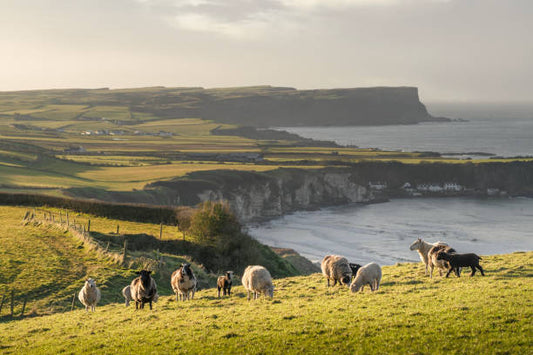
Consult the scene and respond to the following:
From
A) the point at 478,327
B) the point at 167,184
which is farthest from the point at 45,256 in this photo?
the point at 167,184

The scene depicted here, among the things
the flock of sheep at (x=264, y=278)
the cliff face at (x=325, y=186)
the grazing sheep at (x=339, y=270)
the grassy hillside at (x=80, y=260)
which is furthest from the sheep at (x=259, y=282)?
the cliff face at (x=325, y=186)

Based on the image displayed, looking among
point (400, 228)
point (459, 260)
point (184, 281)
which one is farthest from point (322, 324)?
point (400, 228)

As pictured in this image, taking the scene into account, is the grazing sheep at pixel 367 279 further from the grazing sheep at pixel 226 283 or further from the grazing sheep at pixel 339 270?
the grazing sheep at pixel 226 283

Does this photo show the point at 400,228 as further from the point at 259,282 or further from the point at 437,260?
the point at 259,282

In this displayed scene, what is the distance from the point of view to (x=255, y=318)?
19875 mm

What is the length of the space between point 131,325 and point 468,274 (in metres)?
16.1

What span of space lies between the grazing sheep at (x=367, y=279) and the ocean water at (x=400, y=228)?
57911 mm

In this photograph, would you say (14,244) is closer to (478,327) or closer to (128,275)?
(128,275)

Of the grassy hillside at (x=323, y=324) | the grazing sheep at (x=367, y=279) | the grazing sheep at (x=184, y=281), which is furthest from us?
the grazing sheep at (x=184, y=281)

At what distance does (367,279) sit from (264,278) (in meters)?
4.68

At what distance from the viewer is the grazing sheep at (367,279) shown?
2415cm

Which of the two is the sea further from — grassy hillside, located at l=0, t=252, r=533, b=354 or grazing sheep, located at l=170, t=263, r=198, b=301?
grassy hillside, located at l=0, t=252, r=533, b=354

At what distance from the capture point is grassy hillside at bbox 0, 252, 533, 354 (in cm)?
1628

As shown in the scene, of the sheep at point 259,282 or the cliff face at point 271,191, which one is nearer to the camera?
the sheep at point 259,282
